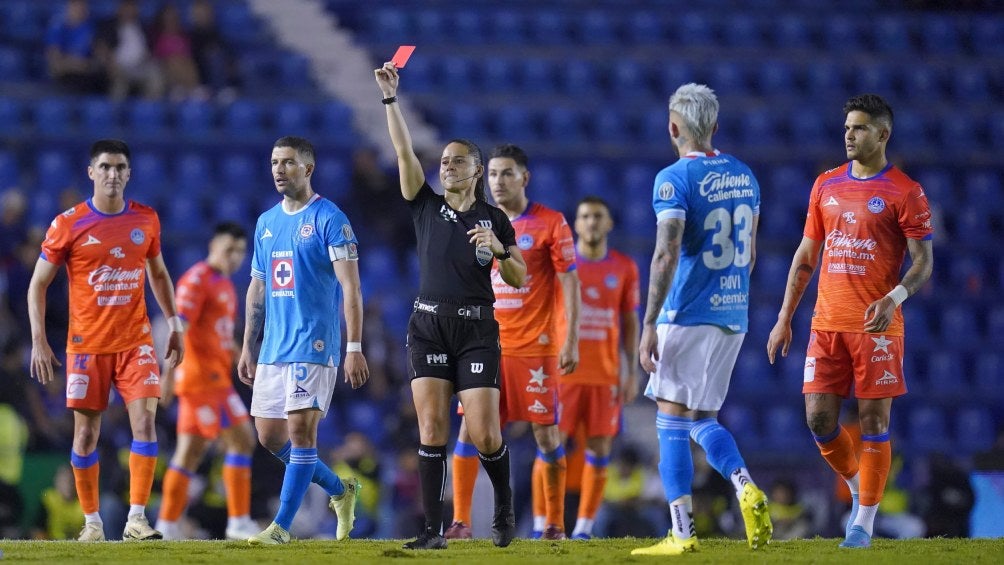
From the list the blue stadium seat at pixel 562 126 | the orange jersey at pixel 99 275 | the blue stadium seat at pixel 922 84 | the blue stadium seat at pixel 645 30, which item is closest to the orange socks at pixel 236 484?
the orange jersey at pixel 99 275

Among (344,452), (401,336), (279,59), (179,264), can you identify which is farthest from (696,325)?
(279,59)

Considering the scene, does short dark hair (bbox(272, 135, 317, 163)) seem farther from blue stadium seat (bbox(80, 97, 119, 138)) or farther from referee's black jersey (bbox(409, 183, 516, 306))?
blue stadium seat (bbox(80, 97, 119, 138))

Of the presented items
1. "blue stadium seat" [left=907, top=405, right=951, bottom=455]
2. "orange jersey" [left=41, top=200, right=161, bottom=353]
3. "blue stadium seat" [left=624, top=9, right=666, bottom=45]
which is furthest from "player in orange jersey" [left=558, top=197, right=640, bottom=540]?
"blue stadium seat" [left=624, top=9, right=666, bottom=45]

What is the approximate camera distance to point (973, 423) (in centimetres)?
1482

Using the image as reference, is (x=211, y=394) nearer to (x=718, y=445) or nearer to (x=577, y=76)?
(x=718, y=445)

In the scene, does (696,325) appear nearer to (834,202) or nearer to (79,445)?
(834,202)

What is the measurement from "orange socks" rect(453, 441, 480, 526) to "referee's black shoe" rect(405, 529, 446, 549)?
→ 1.54 m

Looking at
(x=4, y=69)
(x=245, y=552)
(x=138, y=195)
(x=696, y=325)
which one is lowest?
(x=245, y=552)

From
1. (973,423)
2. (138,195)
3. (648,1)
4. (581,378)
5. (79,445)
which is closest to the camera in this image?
(79,445)

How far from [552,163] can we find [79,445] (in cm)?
923

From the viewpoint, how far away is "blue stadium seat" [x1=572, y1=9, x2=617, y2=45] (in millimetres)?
19734

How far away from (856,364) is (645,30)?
12.6m

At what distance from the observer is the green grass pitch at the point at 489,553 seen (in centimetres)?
704

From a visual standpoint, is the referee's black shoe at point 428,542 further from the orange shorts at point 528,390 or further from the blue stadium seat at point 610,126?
the blue stadium seat at point 610,126
